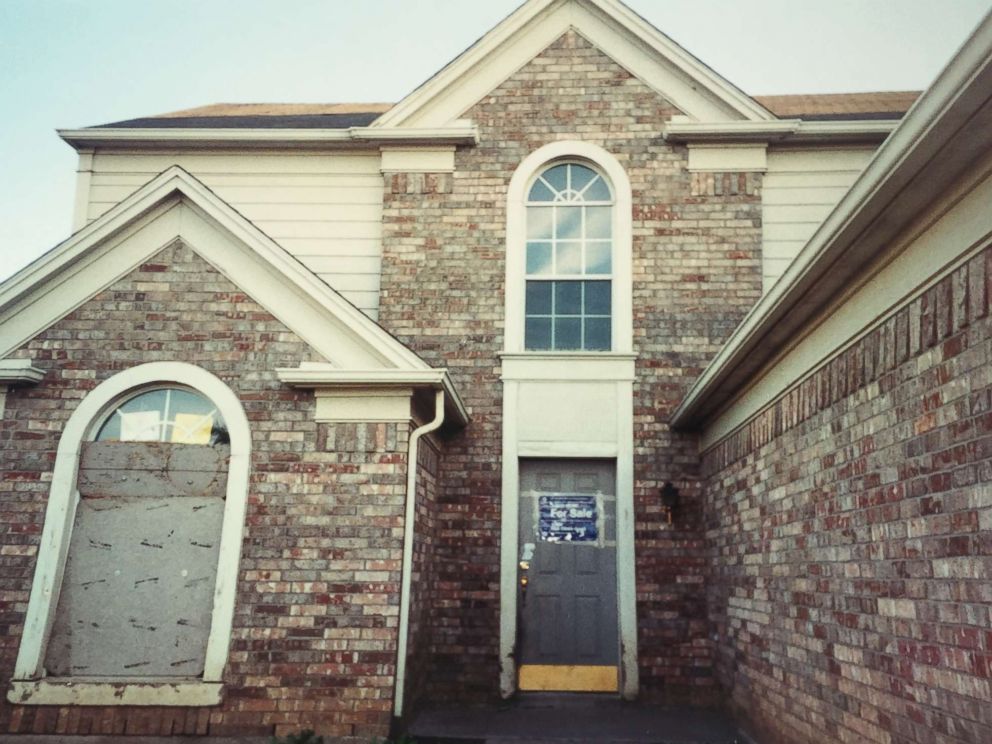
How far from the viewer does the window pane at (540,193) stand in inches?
349

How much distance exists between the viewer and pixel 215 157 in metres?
9.31

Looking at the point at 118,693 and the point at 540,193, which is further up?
the point at 540,193

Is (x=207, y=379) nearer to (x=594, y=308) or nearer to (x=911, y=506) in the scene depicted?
(x=594, y=308)

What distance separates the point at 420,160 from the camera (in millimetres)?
8930

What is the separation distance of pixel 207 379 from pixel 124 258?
1.29 m

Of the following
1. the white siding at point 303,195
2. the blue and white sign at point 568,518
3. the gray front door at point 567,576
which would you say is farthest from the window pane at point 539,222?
the blue and white sign at point 568,518

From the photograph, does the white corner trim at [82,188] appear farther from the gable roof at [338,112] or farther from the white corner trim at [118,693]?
the white corner trim at [118,693]

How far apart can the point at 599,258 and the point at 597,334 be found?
848mm

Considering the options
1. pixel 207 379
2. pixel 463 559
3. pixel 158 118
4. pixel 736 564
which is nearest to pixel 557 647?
pixel 463 559

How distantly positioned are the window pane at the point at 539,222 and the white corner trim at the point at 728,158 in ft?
5.21

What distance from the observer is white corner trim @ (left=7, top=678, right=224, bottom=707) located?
19.2 ft

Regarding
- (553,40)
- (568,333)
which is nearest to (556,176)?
(553,40)

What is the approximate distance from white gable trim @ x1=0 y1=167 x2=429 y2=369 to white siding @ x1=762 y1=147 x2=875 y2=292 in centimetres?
463

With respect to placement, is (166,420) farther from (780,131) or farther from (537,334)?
(780,131)
